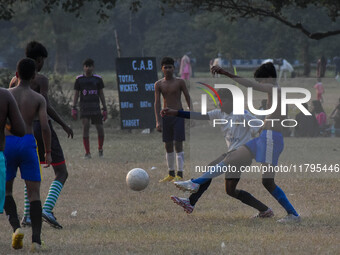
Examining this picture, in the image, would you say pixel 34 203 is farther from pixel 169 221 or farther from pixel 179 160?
pixel 179 160

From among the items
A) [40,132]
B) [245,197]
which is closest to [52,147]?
[40,132]

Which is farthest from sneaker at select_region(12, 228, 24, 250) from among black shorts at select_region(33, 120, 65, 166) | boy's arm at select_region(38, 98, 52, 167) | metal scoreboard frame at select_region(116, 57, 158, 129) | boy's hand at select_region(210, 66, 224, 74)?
metal scoreboard frame at select_region(116, 57, 158, 129)

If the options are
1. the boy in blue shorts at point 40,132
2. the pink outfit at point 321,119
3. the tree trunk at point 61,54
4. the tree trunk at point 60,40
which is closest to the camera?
the boy in blue shorts at point 40,132

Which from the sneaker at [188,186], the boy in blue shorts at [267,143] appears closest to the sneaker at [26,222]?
the sneaker at [188,186]

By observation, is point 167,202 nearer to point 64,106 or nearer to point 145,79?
point 145,79

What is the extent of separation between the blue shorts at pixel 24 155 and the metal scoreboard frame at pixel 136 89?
15662 mm

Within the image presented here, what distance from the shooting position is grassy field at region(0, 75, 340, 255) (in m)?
8.47

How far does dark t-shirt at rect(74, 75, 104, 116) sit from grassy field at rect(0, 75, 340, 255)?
1410 millimetres

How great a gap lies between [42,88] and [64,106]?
18.4 meters

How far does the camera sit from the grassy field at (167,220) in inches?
333

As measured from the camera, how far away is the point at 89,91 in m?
18.2

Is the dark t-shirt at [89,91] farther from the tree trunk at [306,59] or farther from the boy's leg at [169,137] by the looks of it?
the tree trunk at [306,59]

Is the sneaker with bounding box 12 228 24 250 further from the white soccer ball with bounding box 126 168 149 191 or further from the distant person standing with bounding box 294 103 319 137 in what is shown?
the distant person standing with bounding box 294 103 319 137

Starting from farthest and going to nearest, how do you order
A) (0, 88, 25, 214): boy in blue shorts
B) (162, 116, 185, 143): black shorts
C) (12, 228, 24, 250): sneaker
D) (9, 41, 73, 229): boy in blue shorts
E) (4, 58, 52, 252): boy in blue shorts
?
(162, 116, 185, 143): black shorts → (9, 41, 73, 229): boy in blue shorts → (4, 58, 52, 252): boy in blue shorts → (12, 228, 24, 250): sneaker → (0, 88, 25, 214): boy in blue shorts
